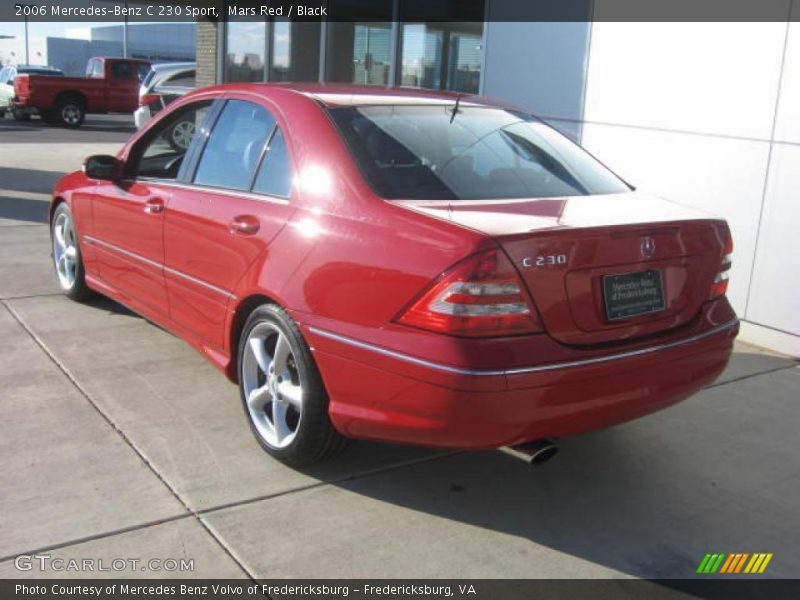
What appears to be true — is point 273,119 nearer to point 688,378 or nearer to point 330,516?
point 330,516

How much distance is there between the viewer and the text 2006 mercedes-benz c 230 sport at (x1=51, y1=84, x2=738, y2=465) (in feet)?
9.62

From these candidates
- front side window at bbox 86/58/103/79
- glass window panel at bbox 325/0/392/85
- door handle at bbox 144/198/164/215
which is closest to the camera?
door handle at bbox 144/198/164/215

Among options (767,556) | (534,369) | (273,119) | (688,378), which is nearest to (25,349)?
(273,119)

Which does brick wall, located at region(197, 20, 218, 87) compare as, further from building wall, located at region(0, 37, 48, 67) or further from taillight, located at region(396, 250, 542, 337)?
building wall, located at region(0, 37, 48, 67)

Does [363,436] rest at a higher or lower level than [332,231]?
lower

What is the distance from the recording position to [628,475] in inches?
150

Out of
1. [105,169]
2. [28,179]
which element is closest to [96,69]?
[28,179]

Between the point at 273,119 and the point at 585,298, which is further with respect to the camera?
the point at 273,119

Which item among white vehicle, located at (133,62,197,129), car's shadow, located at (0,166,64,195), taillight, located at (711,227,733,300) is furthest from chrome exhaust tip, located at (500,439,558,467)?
white vehicle, located at (133,62,197,129)

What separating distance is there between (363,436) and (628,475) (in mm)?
1312

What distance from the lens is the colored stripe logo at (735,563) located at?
3.12m

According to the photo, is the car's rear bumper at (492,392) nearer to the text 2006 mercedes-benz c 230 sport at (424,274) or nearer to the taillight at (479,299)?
the text 2006 mercedes-benz c 230 sport at (424,274)

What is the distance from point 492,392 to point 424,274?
0.46m

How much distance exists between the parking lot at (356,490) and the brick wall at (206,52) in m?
9.59
